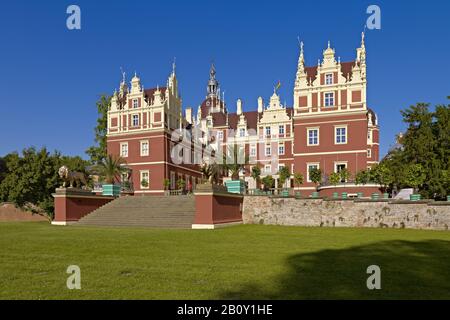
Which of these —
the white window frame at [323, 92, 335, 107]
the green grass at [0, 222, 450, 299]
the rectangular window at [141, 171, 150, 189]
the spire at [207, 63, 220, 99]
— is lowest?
the green grass at [0, 222, 450, 299]

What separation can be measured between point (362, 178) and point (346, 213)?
7913 mm

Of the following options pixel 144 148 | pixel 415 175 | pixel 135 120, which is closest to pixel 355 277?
pixel 415 175

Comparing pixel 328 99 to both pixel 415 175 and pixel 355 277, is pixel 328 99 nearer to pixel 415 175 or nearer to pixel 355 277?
pixel 415 175

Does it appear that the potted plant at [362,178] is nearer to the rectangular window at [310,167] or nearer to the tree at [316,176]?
the tree at [316,176]

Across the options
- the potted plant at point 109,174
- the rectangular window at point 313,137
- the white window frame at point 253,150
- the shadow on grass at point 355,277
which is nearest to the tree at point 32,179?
the potted plant at point 109,174

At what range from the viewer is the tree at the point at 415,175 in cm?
2848

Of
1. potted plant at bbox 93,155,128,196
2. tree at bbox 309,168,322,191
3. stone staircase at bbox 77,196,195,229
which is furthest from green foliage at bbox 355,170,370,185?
potted plant at bbox 93,155,128,196

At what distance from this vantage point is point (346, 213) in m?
25.6

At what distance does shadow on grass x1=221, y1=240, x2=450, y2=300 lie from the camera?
21.0 feet

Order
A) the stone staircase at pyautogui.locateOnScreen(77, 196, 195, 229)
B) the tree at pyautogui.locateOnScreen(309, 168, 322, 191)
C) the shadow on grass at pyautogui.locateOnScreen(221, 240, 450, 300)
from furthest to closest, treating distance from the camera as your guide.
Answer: the tree at pyautogui.locateOnScreen(309, 168, 322, 191)
the stone staircase at pyautogui.locateOnScreen(77, 196, 195, 229)
the shadow on grass at pyautogui.locateOnScreen(221, 240, 450, 300)

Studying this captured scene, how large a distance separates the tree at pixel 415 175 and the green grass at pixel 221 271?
16.8 metres

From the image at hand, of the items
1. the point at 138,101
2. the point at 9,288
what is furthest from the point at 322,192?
the point at 9,288

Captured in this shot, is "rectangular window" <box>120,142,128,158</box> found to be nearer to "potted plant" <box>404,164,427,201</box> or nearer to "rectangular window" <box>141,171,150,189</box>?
"rectangular window" <box>141,171,150,189</box>

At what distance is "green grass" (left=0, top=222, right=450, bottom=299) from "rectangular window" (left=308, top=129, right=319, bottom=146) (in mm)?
24467
